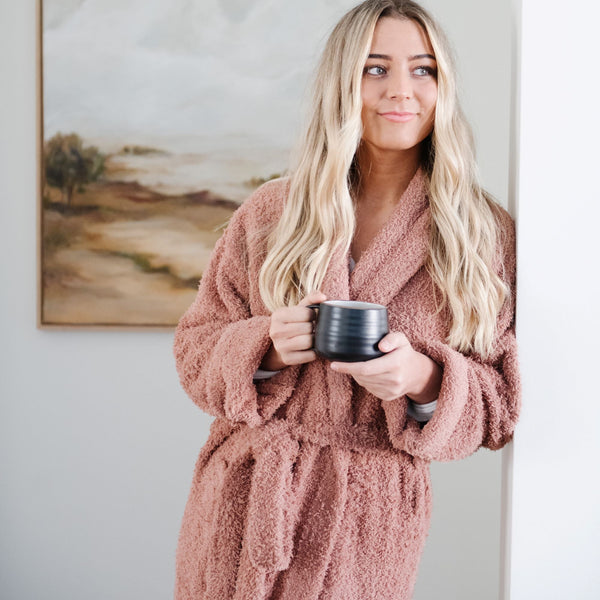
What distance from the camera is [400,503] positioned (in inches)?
43.5

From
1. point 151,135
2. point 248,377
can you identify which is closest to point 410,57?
point 248,377

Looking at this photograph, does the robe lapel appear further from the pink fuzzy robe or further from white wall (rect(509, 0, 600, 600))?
white wall (rect(509, 0, 600, 600))

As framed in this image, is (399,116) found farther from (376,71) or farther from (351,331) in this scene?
(351,331)

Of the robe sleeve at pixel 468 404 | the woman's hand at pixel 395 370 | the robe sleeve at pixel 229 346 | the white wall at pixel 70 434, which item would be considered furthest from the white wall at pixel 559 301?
the white wall at pixel 70 434

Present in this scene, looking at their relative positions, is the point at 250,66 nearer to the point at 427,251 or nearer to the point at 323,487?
the point at 427,251

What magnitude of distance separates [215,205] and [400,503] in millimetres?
1387

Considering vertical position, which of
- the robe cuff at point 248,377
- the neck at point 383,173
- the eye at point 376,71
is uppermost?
the eye at point 376,71

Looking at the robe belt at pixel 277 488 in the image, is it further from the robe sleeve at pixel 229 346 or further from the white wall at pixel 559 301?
the white wall at pixel 559 301

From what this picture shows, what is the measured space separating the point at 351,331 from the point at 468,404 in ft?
0.78

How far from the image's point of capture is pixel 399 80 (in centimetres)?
112

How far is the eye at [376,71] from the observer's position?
115cm

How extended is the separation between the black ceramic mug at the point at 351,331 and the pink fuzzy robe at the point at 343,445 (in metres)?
0.14

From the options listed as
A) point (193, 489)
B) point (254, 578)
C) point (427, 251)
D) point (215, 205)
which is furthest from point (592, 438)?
point (215, 205)

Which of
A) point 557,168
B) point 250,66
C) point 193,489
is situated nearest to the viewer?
point 557,168
